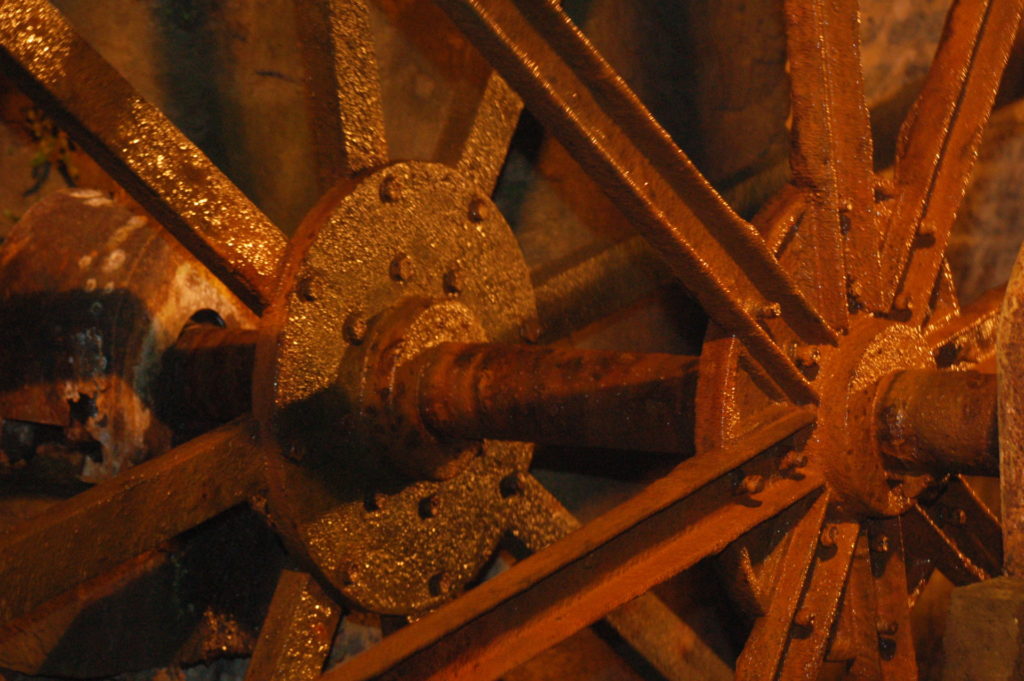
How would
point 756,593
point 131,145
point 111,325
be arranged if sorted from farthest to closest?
point 111,325 < point 756,593 < point 131,145

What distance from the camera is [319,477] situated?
1.89 m

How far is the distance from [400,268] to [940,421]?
3.18 feet

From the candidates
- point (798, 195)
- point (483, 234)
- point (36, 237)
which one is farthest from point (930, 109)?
point (36, 237)

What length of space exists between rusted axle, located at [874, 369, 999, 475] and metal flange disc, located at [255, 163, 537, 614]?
773 mm

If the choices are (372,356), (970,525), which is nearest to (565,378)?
(372,356)

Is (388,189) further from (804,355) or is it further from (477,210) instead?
(804,355)

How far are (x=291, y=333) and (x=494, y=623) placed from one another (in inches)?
23.9

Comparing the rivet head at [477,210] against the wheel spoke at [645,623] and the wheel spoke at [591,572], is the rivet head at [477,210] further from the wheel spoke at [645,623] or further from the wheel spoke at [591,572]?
the wheel spoke at [591,572]

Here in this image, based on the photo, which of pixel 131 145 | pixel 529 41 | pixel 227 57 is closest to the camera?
pixel 529 41

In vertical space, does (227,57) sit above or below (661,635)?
above

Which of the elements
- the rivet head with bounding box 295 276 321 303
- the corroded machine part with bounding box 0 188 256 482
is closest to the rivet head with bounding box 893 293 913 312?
the rivet head with bounding box 295 276 321 303

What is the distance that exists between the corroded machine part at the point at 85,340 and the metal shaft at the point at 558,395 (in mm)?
585

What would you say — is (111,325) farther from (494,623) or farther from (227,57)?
(494,623)

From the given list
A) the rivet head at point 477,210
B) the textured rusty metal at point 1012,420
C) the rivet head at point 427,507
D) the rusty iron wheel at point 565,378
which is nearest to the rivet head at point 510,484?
the rusty iron wheel at point 565,378
